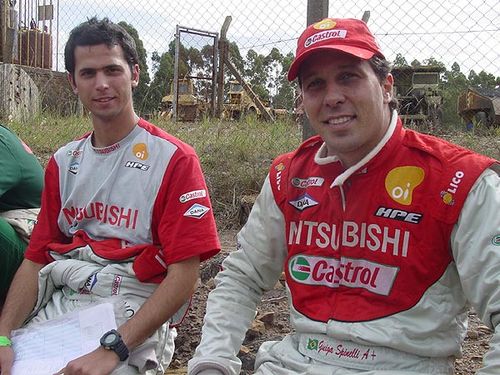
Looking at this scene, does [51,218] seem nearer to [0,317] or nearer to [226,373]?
[0,317]

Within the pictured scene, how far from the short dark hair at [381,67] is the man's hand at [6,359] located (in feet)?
5.53

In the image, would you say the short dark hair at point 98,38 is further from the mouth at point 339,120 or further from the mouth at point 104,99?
the mouth at point 339,120

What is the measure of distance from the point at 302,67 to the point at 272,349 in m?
0.91

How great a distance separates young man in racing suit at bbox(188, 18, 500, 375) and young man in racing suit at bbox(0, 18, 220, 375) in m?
0.38

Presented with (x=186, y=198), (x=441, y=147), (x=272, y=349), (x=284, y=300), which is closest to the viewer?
(x=441, y=147)

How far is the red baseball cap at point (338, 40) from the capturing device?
187 cm

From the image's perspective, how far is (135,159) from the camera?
261cm

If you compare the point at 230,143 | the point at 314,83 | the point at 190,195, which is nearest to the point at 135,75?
the point at 190,195


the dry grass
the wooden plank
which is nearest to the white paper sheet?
the dry grass

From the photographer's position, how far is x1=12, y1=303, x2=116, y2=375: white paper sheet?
7.54 feet

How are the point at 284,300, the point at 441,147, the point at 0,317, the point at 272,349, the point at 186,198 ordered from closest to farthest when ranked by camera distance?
the point at 441,147 < the point at 272,349 < the point at 186,198 < the point at 0,317 < the point at 284,300

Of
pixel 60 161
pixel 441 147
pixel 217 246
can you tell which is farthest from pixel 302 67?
pixel 60 161

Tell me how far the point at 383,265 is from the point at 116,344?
3.31 ft

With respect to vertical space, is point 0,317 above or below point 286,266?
below
